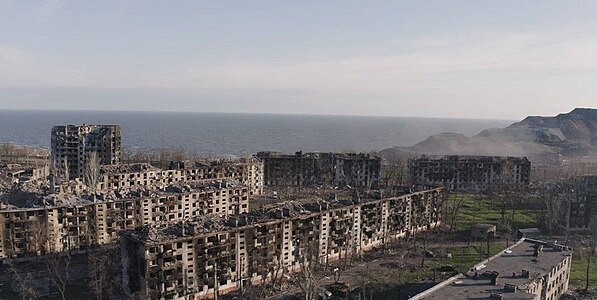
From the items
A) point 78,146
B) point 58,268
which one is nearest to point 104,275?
point 58,268

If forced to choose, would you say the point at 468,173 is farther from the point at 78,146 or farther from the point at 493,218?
the point at 78,146

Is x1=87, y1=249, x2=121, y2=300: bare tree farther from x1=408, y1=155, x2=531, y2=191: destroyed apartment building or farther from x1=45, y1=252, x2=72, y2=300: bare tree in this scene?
x1=408, y1=155, x2=531, y2=191: destroyed apartment building

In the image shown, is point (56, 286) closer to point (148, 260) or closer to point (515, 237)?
point (148, 260)

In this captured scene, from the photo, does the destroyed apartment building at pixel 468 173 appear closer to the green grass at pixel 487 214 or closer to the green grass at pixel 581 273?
the green grass at pixel 487 214

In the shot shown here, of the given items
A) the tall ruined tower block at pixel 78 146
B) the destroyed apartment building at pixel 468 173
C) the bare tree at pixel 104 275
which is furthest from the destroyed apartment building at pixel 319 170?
the bare tree at pixel 104 275

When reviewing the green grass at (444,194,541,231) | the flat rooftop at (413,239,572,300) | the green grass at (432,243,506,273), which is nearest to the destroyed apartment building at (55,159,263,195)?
the green grass at (432,243,506,273)

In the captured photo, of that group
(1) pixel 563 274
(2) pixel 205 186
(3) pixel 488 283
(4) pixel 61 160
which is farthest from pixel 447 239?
(4) pixel 61 160
